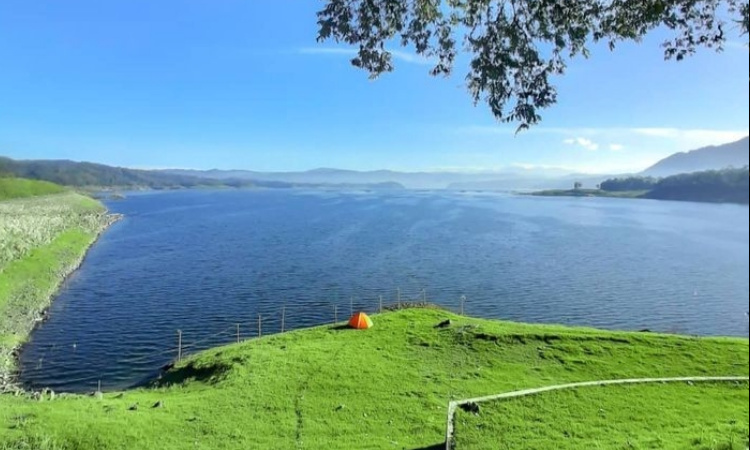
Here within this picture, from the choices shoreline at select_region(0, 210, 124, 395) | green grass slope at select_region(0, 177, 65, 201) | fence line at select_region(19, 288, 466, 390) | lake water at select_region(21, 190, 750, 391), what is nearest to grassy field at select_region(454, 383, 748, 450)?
lake water at select_region(21, 190, 750, 391)

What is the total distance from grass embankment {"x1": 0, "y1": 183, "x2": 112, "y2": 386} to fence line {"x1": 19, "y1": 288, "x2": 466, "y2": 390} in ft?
10.3

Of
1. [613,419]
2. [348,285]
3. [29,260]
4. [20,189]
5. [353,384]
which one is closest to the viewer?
[613,419]

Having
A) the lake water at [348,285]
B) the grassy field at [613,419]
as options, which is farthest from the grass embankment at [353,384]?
the lake water at [348,285]

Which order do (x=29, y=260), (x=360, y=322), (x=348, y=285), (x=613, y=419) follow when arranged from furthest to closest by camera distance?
(x=29, y=260)
(x=348, y=285)
(x=360, y=322)
(x=613, y=419)

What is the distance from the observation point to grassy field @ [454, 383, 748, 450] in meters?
18.0

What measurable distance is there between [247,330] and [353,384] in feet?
74.8

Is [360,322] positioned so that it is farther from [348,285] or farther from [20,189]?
[20,189]

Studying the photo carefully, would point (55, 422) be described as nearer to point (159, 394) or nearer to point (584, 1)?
point (159, 394)

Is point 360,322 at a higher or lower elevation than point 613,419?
lower

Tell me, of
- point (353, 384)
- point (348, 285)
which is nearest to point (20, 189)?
point (348, 285)

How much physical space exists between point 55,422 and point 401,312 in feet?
82.3

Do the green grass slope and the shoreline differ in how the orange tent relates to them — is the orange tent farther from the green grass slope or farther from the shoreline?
the green grass slope

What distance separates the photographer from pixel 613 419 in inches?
834

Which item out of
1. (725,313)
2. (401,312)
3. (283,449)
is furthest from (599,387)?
(725,313)
